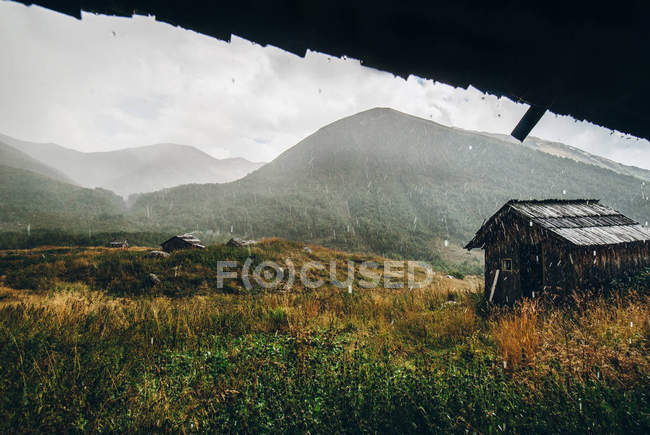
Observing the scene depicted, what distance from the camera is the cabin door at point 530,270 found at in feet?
26.6

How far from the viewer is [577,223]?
8.41m

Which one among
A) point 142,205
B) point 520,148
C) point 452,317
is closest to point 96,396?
point 452,317

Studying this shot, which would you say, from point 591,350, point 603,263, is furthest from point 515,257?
point 591,350

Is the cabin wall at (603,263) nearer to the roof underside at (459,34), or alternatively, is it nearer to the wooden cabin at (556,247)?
the wooden cabin at (556,247)

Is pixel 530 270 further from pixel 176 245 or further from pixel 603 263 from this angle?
pixel 176 245

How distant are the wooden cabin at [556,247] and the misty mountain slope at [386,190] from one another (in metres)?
45.7

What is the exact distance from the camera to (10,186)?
257 ft

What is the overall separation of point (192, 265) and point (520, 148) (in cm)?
15315

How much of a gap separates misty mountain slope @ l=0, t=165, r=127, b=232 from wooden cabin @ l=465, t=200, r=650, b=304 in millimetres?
69586

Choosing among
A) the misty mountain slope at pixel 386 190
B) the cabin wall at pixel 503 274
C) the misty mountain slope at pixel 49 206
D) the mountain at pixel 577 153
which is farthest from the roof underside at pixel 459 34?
the mountain at pixel 577 153

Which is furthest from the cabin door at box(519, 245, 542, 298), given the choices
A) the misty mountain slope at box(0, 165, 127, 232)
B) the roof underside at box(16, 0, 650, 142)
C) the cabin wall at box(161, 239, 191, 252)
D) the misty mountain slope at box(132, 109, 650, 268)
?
the misty mountain slope at box(0, 165, 127, 232)

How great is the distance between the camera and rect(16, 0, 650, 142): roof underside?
144 cm

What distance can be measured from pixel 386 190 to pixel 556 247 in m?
89.3

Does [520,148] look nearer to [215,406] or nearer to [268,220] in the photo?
[268,220]
